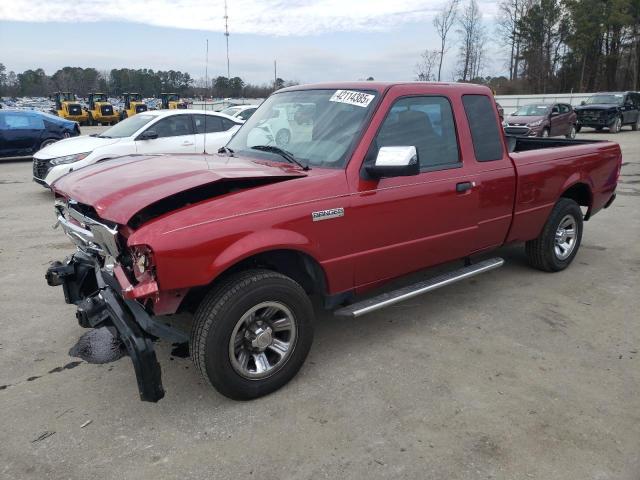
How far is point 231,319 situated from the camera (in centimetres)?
290

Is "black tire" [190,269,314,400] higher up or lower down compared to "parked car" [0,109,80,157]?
lower down

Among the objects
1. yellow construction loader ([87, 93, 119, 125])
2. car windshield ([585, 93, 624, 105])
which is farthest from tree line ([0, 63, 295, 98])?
car windshield ([585, 93, 624, 105])

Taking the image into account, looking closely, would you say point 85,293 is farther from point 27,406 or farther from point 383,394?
point 383,394

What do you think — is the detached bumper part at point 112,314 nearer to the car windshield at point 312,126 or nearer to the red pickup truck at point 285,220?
the red pickup truck at point 285,220

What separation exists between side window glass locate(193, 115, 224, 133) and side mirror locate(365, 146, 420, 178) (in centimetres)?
764

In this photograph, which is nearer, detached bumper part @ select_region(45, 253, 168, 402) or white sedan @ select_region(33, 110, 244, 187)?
detached bumper part @ select_region(45, 253, 168, 402)

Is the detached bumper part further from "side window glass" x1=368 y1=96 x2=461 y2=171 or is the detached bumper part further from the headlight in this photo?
the headlight

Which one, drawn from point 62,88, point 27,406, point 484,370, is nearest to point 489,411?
point 484,370

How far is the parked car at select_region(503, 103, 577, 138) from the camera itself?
1905 centimetres

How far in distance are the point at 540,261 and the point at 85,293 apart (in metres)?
4.40

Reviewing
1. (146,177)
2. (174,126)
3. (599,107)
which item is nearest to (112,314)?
(146,177)

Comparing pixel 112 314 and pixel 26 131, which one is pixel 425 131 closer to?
pixel 112 314

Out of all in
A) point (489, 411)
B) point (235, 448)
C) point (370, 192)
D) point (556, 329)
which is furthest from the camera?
point (556, 329)

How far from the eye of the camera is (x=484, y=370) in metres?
3.52
